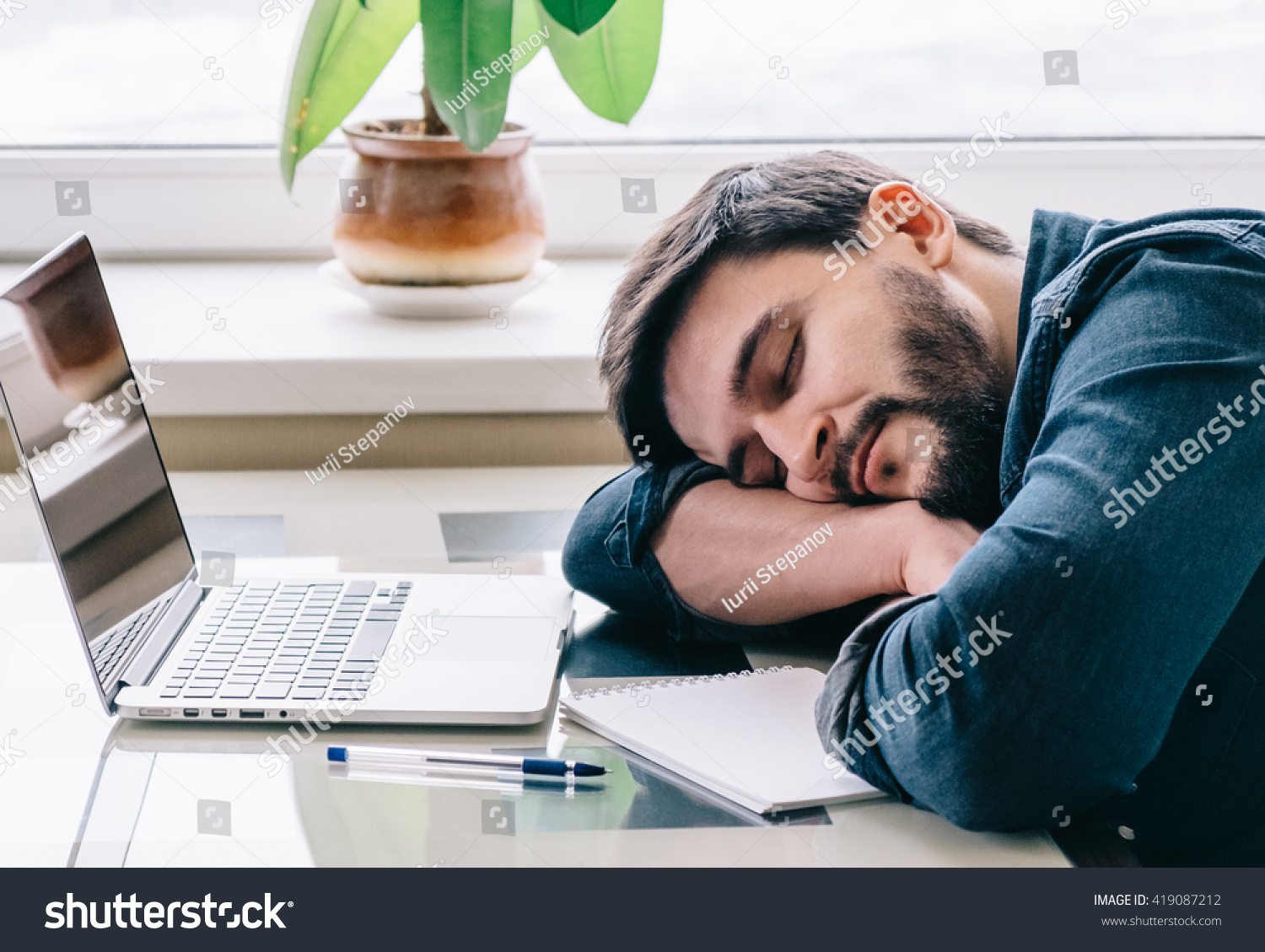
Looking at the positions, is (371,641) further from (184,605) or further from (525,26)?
(525,26)

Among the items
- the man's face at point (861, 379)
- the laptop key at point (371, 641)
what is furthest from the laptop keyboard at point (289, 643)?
the man's face at point (861, 379)

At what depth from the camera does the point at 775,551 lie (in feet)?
2.95

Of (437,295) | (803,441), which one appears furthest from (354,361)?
(803,441)

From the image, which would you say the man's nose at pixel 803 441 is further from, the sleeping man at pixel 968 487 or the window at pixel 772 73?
the window at pixel 772 73

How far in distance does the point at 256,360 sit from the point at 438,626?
0.52 metres

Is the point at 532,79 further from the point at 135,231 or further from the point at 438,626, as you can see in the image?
the point at 438,626

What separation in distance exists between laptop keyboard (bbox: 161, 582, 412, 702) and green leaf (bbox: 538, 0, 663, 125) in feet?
1.86

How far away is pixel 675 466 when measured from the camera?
1.00 metres

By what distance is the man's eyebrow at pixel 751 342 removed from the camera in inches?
34.3

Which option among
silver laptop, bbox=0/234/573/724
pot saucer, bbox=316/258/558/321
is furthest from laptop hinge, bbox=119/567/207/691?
pot saucer, bbox=316/258/558/321

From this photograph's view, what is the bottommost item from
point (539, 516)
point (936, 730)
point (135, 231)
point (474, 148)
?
point (539, 516)

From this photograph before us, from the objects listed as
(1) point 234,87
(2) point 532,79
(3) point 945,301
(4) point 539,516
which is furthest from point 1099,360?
(1) point 234,87

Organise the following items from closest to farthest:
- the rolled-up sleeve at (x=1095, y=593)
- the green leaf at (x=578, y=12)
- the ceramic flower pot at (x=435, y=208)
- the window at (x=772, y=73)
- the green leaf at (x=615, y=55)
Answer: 1. the rolled-up sleeve at (x=1095, y=593)
2. the green leaf at (x=578, y=12)
3. the green leaf at (x=615, y=55)
4. the ceramic flower pot at (x=435, y=208)
5. the window at (x=772, y=73)

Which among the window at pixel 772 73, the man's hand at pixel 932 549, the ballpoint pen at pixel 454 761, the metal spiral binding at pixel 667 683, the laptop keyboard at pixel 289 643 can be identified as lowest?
the metal spiral binding at pixel 667 683
